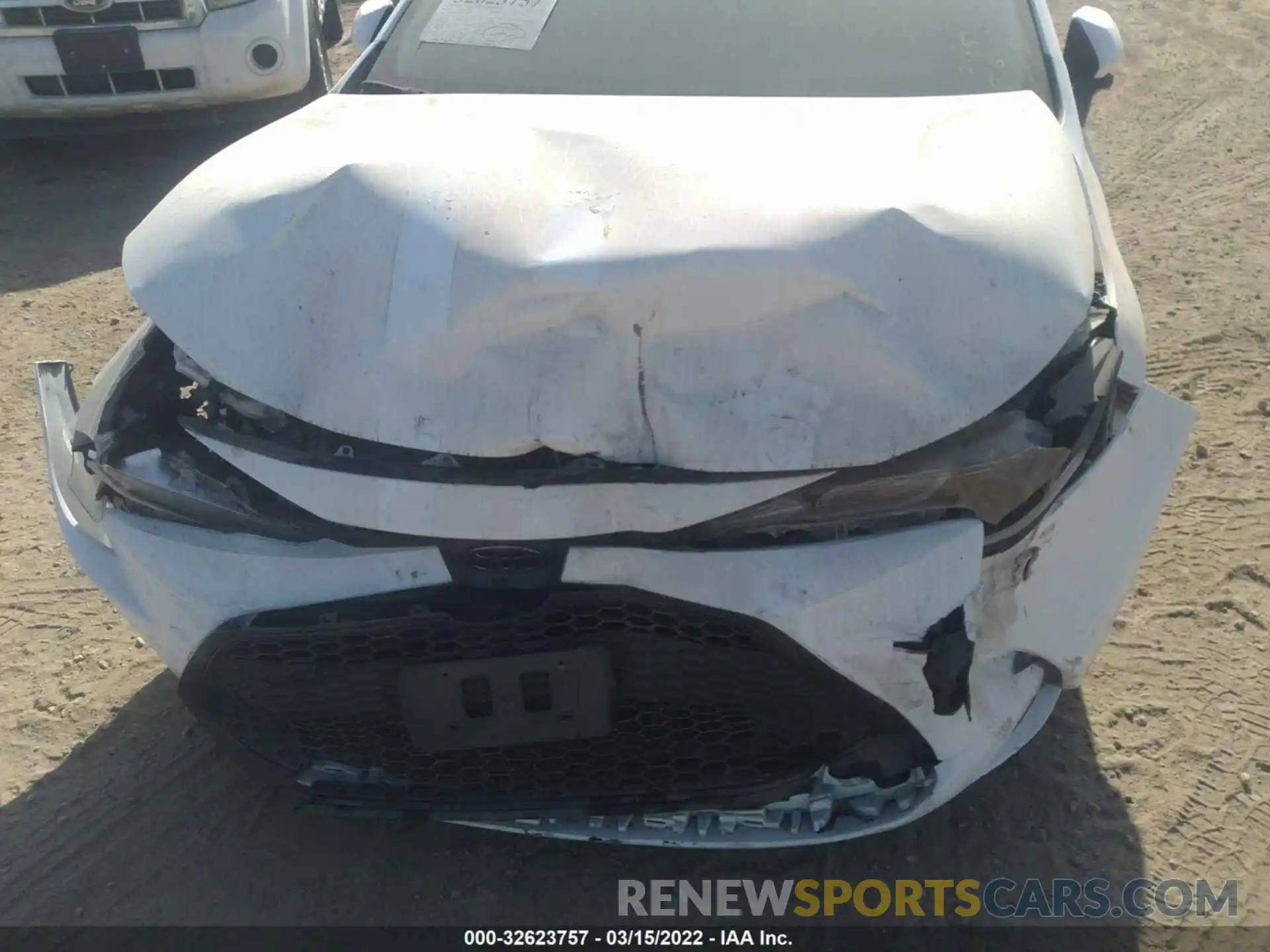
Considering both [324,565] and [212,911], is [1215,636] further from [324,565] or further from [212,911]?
[212,911]

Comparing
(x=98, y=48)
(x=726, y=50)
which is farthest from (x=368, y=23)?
(x=98, y=48)

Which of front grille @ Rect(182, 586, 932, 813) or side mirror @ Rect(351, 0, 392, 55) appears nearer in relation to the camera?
front grille @ Rect(182, 586, 932, 813)

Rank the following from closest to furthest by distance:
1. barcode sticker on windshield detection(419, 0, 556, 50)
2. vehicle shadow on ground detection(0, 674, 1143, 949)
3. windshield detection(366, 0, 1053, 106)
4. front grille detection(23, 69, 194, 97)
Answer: vehicle shadow on ground detection(0, 674, 1143, 949) < windshield detection(366, 0, 1053, 106) < barcode sticker on windshield detection(419, 0, 556, 50) < front grille detection(23, 69, 194, 97)

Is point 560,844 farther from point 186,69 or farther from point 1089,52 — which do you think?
point 186,69

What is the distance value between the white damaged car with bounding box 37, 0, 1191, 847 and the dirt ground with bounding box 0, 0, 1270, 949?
0.31 meters

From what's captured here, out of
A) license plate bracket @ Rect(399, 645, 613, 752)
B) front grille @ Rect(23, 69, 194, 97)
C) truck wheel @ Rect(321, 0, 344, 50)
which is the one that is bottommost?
front grille @ Rect(23, 69, 194, 97)

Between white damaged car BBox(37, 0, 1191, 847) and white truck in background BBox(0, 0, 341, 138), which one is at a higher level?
white damaged car BBox(37, 0, 1191, 847)

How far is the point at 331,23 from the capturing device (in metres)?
5.80

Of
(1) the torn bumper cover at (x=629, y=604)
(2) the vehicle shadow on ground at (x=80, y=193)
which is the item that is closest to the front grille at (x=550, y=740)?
(1) the torn bumper cover at (x=629, y=604)

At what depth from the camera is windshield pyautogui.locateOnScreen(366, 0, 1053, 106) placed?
9.22ft

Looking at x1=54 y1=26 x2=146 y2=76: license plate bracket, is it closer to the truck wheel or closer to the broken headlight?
the truck wheel

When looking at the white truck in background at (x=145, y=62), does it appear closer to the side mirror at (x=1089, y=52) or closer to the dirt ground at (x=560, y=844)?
the dirt ground at (x=560, y=844)

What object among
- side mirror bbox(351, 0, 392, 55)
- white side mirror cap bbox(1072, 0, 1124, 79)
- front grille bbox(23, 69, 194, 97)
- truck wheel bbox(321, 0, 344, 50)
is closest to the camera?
white side mirror cap bbox(1072, 0, 1124, 79)

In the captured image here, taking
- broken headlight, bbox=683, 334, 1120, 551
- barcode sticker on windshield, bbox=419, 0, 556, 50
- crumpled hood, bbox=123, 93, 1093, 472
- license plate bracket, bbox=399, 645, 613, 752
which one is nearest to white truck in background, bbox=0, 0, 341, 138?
barcode sticker on windshield, bbox=419, 0, 556, 50
